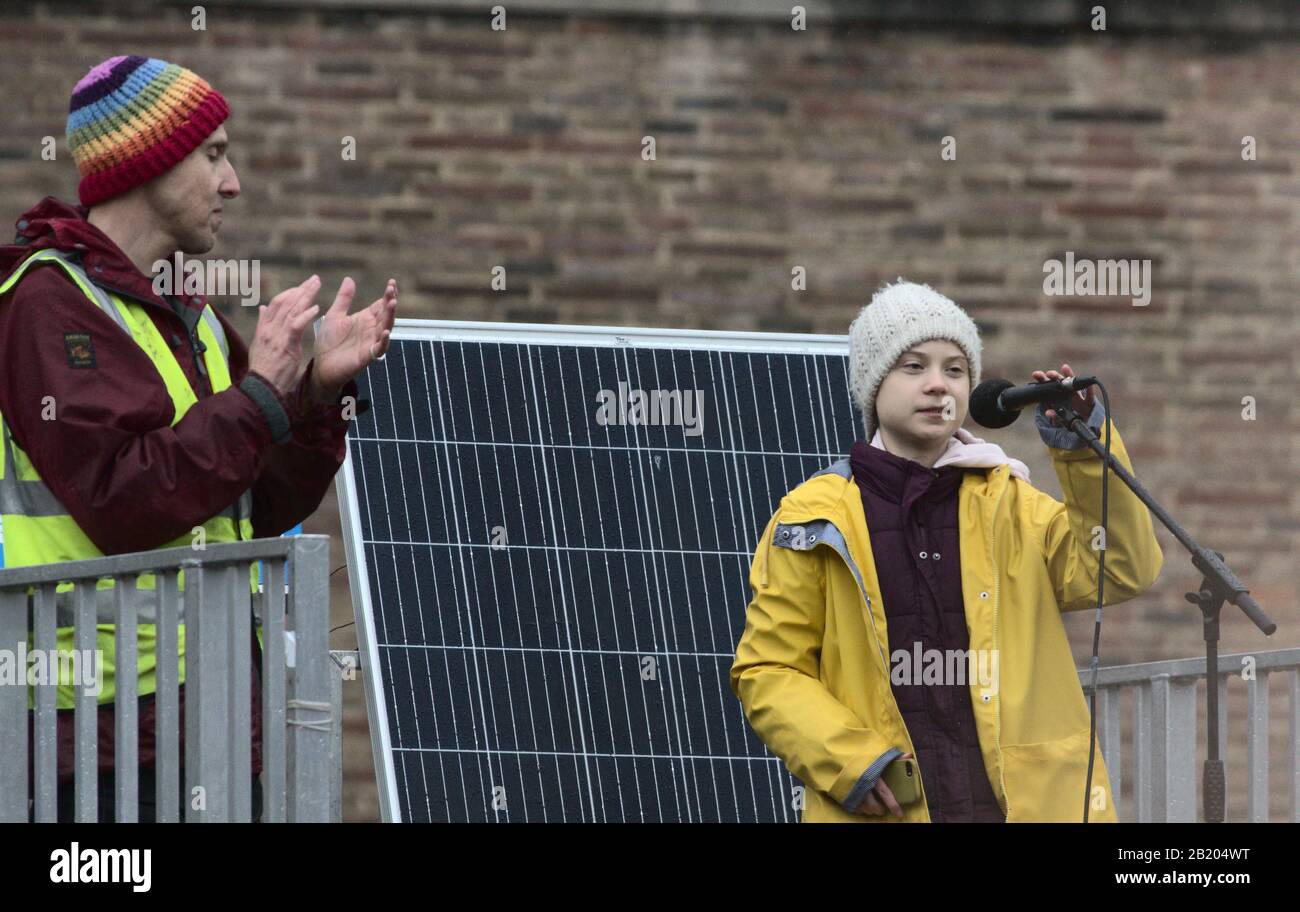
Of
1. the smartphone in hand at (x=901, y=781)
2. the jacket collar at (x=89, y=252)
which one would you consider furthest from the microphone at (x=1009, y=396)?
the jacket collar at (x=89, y=252)

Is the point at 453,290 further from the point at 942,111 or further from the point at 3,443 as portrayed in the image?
the point at 3,443

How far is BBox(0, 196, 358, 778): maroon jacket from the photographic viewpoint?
392 cm

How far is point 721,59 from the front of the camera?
8328mm

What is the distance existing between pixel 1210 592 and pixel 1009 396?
0.56 meters

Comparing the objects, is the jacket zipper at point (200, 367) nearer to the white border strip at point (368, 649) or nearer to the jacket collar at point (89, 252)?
the jacket collar at point (89, 252)

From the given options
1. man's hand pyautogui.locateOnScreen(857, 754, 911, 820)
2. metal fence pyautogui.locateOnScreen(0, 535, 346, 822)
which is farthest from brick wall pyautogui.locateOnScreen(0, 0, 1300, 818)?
man's hand pyautogui.locateOnScreen(857, 754, 911, 820)

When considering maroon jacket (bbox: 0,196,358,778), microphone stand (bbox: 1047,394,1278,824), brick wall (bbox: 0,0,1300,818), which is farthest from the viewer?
brick wall (bbox: 0,0,1300,818)

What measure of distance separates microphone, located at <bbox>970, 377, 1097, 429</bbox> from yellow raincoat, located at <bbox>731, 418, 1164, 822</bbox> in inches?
5.1

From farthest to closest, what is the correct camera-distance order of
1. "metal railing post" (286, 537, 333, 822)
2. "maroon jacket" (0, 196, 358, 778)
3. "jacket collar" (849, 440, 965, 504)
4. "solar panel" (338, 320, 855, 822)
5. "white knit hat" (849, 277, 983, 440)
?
1. "solar panel" (338, 320, 855, 822)
2. "white knit hat" (849, 277, 983, 440)
3. "jacket collar" (849, 440, 965, 504)
4. "maroon jacket" (0, 196, 358, 778)
5. "metal railing post" (286, 537, 333, 822)

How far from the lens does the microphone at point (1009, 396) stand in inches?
164

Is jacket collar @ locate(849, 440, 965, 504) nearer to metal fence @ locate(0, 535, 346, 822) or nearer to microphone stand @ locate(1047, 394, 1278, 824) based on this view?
microphone stand @ locate(1047, 394, 1278, 824)

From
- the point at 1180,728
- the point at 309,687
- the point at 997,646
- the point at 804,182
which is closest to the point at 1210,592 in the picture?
the point at 997,646

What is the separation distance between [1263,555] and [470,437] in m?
3.93
